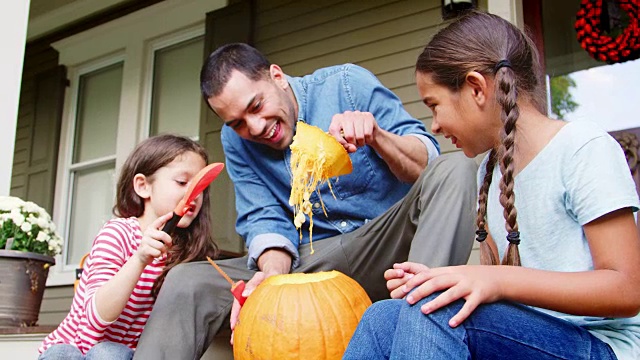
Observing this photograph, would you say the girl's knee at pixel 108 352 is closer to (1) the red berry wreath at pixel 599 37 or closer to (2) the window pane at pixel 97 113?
(1) the red berry wreath at pixel 599 37

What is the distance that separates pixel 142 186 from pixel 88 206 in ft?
12.3

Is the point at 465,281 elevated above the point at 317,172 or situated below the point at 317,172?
below

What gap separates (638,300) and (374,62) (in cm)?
299

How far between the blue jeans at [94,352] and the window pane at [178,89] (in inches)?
128

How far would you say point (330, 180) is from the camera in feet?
7.46

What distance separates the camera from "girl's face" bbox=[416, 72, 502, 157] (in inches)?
58.1

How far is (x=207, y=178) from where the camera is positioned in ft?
6.46

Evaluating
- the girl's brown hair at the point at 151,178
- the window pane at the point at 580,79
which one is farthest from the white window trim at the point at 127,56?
→ the girl's brown hair at the point at 151,178

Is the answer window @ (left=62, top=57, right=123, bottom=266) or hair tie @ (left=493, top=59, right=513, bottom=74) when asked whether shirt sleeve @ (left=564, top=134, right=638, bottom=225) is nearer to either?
hair tie @ (left=493, top=59, right=513, bottom=74)

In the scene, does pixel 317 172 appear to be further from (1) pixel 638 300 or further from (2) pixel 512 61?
(1) pixel 638 300

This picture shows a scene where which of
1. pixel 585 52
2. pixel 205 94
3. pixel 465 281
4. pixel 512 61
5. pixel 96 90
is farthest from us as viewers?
pixel 96 90

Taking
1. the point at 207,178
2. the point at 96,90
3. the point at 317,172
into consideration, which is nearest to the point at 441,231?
the point at 317,172

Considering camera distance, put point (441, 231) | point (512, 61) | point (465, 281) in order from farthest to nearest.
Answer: point (441, 231), point (512, 61), point (465, 281)

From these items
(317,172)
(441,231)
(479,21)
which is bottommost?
(441,231)
